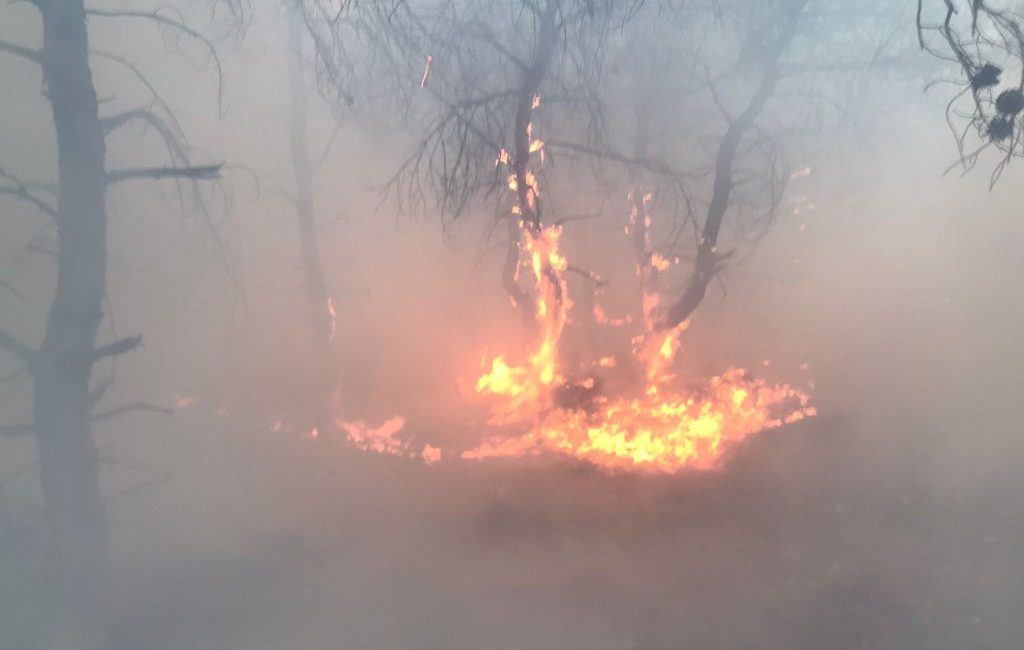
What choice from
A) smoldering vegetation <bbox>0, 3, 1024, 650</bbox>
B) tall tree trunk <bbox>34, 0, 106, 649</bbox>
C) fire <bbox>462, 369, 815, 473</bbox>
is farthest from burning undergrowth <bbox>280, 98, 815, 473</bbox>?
tall tree trunk <bbox>34, 0, 106, 649</bbox>

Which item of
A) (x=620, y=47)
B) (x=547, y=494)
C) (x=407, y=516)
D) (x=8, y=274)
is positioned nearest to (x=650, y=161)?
(x=620, y=47)

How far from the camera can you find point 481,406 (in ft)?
19.4

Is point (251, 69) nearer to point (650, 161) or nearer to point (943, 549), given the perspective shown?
point (650, 161)

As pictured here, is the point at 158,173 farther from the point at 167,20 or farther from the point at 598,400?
the point at 598,400

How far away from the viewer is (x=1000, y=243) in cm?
676

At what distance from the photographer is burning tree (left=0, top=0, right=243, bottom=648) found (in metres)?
3.75

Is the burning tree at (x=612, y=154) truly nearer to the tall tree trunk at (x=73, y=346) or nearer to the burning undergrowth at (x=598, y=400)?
the burning undergrowth at (x=598, y=400)

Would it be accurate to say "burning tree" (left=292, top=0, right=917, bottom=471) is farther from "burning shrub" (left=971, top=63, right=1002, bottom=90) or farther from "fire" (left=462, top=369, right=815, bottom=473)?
"burning shrub" (left=971, top=63, right=1002, bottom=90)

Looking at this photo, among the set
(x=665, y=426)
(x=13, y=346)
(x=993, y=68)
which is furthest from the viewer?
(x=665, y=426)

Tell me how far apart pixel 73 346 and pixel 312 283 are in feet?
8.55

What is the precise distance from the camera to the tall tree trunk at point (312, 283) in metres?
5.91

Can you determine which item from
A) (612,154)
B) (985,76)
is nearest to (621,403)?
(612,154)

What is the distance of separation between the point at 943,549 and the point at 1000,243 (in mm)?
3565

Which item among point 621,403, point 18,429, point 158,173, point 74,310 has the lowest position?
point 18,429
